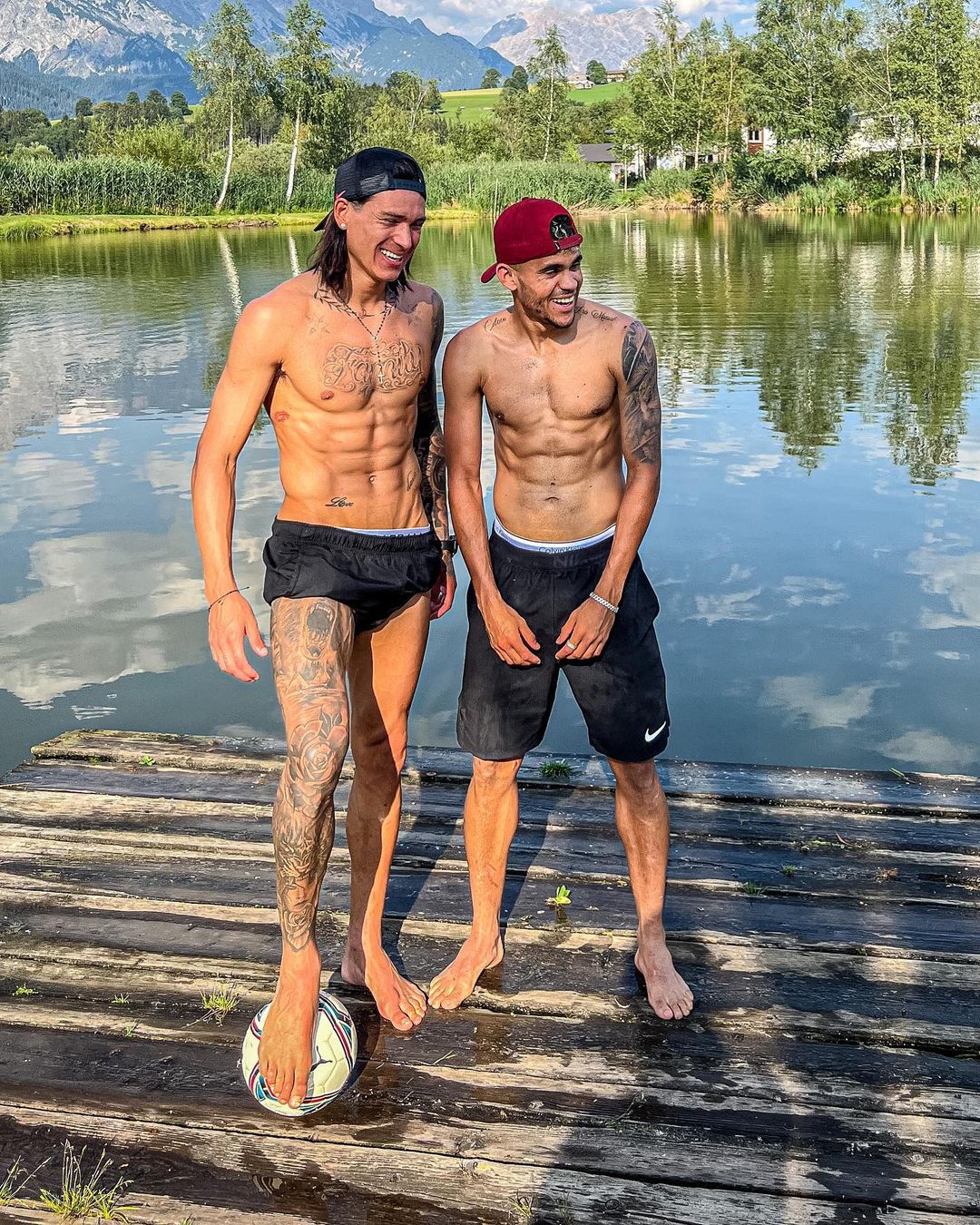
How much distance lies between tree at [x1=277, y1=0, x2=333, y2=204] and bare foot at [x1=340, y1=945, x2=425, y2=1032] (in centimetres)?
7163

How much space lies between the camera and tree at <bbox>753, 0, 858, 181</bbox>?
65000mm

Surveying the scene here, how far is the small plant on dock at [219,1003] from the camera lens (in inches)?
134

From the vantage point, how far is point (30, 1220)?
2.68 m

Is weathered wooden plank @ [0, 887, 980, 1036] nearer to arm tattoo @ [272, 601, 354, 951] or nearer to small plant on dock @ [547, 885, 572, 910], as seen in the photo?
small plant on dock @ [547, 885, 572, 910]

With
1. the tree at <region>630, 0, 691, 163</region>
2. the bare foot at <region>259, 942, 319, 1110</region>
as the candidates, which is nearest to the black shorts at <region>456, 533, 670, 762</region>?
the bare foot at <region>259, 942, 319, 1110</region>

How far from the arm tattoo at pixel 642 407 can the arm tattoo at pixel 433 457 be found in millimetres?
564

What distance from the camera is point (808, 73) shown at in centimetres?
6756

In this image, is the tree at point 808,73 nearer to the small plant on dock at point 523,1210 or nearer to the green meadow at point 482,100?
the green meadow at point 482,100

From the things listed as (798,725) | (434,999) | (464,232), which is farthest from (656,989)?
(464,232)

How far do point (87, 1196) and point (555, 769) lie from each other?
282 centimetres

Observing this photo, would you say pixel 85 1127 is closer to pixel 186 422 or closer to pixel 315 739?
pixel 315 739

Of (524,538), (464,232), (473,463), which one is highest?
(464,232)

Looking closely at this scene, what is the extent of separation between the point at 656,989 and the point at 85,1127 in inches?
59.8

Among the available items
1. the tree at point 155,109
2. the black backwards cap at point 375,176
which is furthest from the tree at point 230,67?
the black backwards cap at point 375,176
